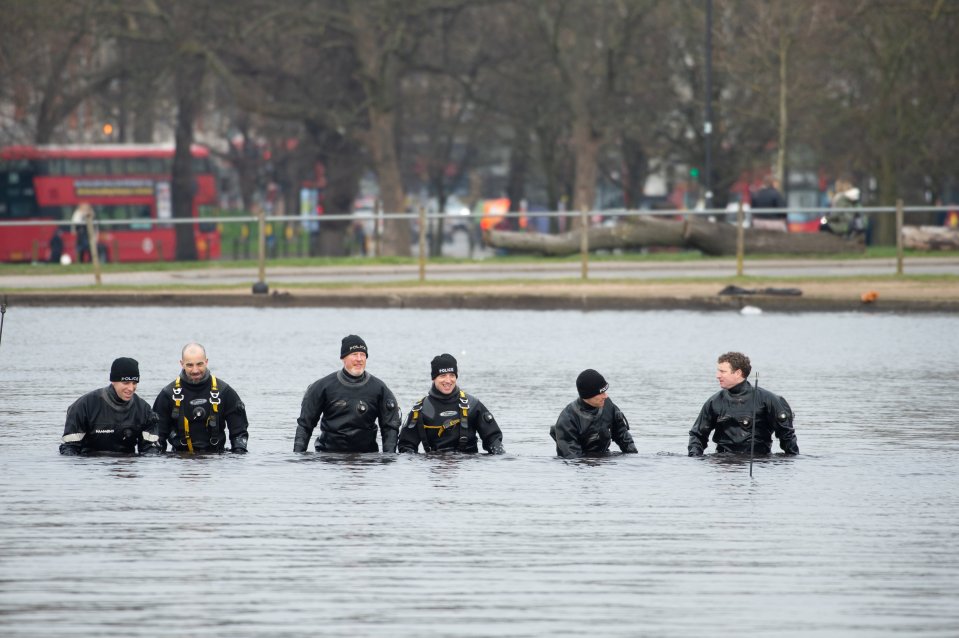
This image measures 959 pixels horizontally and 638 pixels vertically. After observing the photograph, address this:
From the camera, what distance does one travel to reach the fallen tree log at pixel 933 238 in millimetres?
38250

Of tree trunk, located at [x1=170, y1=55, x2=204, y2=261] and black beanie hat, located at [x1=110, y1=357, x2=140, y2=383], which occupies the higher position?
tree trunk, located at [x1=170, y1=55, x2=204, y2=261]

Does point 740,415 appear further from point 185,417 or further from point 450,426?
point 185,417

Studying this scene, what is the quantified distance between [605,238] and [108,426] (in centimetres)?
2548

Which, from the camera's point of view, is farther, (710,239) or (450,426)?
(710,239)

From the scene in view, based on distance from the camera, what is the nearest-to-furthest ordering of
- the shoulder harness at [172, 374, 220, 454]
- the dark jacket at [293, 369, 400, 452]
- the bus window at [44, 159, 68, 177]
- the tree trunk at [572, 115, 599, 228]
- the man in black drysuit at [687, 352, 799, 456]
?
the man in black drysuit at [687, 352, 799, 456] → the shoulder harness at [172, 374, 220, 454] → the dark jacket at [293, 369, 400, 452] → the tree trunk at [572, 115, 599, 228] → the bus window at [44, 159, 68, 177]

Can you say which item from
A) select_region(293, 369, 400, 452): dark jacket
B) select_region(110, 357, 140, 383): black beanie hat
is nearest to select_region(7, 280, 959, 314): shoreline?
select_region(293, 369, 400, 452): dark jacket

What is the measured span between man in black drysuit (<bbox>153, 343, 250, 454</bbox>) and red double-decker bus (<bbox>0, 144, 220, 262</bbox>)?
3549cm

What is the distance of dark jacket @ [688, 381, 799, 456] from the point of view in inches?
551

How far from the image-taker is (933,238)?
38.4 m

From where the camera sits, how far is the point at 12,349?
23.5 metres

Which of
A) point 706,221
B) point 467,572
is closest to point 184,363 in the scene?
point 467,572

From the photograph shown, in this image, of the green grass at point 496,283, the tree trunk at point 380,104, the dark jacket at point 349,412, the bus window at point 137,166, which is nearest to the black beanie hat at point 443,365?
the dark jacket at point 349,412

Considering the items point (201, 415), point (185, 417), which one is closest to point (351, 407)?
point (201, 415)

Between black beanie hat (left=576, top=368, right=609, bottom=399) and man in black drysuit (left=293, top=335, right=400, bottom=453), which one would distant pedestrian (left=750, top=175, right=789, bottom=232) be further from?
black beanie hat (left=576, top=368, right=609, bottom=399)
